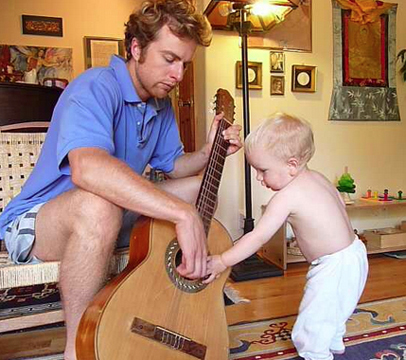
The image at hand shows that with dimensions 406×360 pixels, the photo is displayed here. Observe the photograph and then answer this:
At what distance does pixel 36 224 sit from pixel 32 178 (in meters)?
0.16

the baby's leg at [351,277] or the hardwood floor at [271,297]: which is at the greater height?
the baby's leg at [351,277]

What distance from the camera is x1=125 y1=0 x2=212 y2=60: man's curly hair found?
43.0 inches

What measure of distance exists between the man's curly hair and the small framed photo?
1.40 metres

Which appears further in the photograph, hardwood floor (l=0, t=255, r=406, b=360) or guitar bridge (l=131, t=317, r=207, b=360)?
hardwood floor (l=0, t=255, r=406, b=360)

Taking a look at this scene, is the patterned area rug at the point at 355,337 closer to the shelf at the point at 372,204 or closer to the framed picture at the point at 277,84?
the shelf at the point at 372,204

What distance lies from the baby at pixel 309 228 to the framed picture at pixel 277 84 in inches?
56.6

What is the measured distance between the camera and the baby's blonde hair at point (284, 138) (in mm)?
1084

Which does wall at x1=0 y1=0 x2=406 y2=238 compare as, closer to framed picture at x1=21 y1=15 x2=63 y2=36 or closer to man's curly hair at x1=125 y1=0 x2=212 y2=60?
man's curly hair at x1=125 y1=0 x2=212 y2=60

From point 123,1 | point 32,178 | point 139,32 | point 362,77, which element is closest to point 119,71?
point 139,32

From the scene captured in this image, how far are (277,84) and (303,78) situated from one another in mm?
188

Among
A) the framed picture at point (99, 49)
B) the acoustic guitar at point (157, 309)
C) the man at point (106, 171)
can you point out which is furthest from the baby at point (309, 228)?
the framed picture at point (99, 49)

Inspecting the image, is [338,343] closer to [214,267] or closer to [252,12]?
[214,267]

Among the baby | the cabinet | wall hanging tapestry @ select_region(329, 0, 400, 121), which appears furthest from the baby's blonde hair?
wall hanging tapestry @ select_region(329, 0, 400, 121)

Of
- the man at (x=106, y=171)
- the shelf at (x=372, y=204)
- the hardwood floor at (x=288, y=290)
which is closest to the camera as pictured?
the man at (x=106, y=171)
